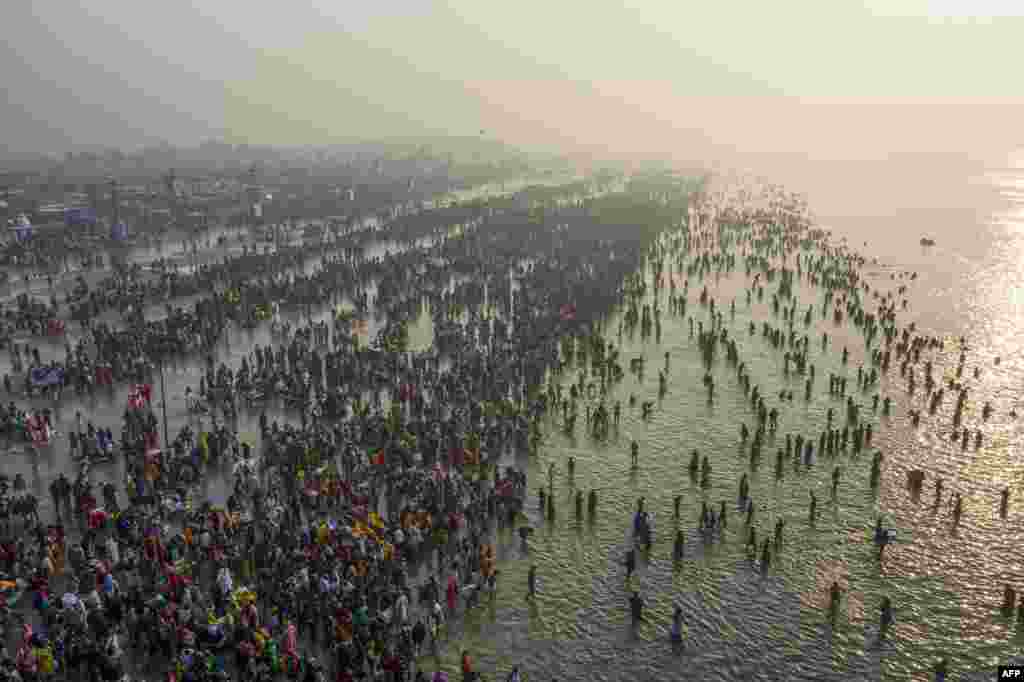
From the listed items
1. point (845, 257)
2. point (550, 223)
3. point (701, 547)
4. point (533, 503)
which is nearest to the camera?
point (701, 547)

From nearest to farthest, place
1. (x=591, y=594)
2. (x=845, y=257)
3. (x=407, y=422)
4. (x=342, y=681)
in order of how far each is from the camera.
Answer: (x=342, y=681)
(x=591, y=594)
(x=407, y=422)
(x=845, y=257)

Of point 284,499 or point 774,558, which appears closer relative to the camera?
point 774,558

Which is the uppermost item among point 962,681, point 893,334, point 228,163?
point 228,163

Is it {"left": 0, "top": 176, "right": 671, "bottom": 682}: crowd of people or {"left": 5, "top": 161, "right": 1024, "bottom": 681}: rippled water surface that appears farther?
{"left": 5, "top": 161, "right": 1024, "bottom": 681}: rippled water surface

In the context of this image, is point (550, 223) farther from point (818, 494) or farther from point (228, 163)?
point (228, 163)

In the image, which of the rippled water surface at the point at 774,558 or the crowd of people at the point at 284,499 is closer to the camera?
the crowd of people at the point at 284,499

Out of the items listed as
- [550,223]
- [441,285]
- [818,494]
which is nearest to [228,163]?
[550,223]

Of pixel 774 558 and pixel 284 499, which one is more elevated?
pixel 284 499

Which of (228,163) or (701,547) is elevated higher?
(228,163)
